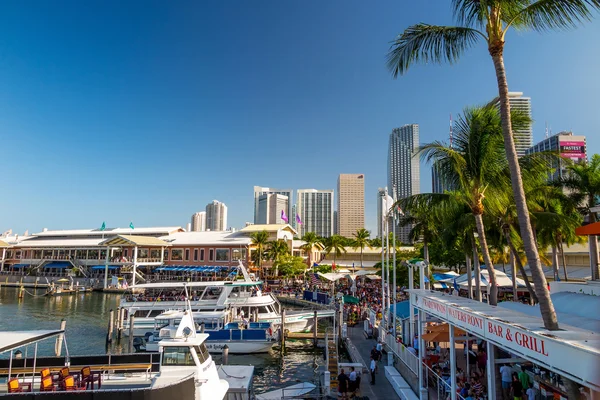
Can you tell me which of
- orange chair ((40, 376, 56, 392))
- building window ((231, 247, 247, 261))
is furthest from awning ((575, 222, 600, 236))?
building window ((231, 247, 247, 261))

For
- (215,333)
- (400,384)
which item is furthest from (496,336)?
(215,333)

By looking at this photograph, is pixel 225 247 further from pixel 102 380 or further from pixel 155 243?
pixel 102 380

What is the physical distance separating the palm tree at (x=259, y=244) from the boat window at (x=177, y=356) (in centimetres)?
4743

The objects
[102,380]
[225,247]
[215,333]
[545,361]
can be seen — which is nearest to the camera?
[545,361]

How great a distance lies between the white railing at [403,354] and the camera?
49.4ft

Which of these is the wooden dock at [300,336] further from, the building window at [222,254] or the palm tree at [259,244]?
the building window at [222,254]

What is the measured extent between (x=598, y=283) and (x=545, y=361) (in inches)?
495

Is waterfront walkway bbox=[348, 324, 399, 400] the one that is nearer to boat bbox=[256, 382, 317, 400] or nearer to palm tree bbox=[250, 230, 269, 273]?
boat bbox=[256, 382, 317, 400]

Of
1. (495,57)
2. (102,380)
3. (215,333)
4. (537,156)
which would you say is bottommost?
(215,333)

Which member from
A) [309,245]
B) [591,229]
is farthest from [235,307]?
[309,245]

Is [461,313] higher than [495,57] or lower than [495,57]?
lower

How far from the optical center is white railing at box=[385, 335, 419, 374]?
15047mm

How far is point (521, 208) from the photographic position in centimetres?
852

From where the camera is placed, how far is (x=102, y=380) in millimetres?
13180
